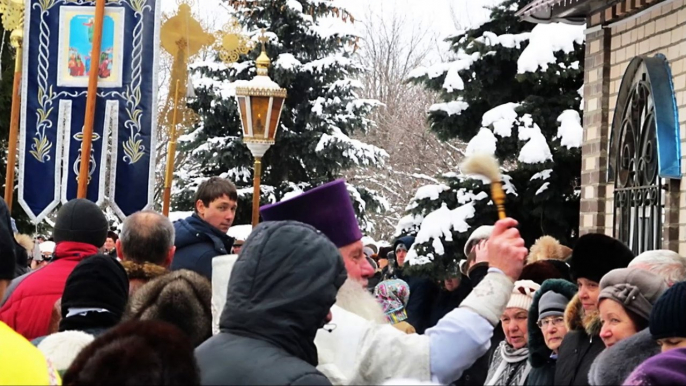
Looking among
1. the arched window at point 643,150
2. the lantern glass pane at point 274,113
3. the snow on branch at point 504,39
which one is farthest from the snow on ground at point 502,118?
the lantern glass pane at point 274,113

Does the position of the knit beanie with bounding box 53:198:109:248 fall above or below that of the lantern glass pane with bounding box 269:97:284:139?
below

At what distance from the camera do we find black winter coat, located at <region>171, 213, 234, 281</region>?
277 inches

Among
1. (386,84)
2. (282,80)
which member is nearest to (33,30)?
(282,80)

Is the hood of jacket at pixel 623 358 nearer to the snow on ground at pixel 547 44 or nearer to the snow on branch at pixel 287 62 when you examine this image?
the snow on ground at pixel 547 44

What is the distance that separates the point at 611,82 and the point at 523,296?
239 inches

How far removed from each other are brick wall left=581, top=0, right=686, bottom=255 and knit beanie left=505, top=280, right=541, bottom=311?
3.91 m

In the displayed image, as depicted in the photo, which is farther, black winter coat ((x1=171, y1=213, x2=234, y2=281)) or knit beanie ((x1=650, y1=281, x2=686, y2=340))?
black winter coat ((x1=171, y1=213, x2=234, y2=281))

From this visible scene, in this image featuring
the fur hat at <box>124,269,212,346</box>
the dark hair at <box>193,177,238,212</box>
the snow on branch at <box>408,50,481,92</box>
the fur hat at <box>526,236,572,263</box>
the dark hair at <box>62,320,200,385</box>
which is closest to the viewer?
the dark hair at <box>62,320,200,385</box>

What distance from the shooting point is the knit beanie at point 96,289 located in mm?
4965

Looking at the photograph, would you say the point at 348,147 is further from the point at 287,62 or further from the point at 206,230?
the point at 206,230

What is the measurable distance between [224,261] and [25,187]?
458 centimetres

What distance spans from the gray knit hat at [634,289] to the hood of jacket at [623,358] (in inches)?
16.4

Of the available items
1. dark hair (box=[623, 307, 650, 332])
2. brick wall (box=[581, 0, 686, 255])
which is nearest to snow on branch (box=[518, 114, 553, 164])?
brick wall (box=[581, 0, 686, 255])

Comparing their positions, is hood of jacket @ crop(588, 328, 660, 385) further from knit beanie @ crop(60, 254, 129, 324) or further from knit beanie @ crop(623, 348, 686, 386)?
knit beanie @ crop(60, 254, 129, 324)
